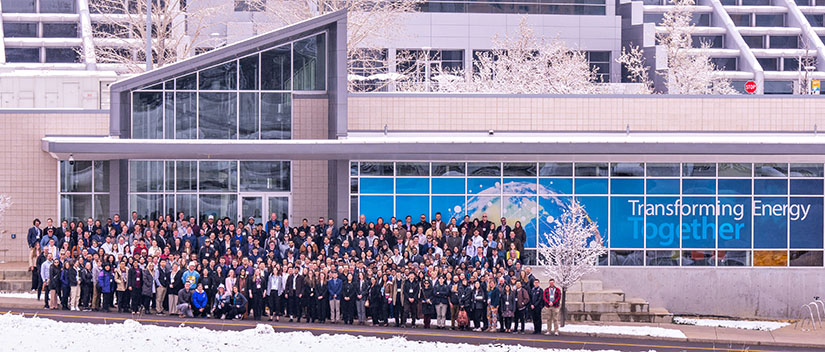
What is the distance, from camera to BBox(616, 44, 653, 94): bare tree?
2932 inches

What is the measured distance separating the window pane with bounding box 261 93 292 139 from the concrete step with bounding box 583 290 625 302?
10.7 metres

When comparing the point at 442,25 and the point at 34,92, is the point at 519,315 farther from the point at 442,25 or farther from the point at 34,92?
the point at 442,25

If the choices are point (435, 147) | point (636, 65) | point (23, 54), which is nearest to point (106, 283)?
point (435, 147)

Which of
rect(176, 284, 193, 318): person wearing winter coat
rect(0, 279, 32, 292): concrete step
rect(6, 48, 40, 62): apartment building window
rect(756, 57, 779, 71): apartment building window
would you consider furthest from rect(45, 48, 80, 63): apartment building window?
rect(176, 284, 193, 318): person wearing winter coat

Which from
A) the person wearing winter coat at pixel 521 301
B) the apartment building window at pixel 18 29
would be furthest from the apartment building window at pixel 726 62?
the person wearing winter coat at pixel 521 301

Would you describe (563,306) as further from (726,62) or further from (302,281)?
(726,62)

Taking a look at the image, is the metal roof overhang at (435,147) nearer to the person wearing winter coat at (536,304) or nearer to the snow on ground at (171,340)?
the person wearing winter coat at (536,304)

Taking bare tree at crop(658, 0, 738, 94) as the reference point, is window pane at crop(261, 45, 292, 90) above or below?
below

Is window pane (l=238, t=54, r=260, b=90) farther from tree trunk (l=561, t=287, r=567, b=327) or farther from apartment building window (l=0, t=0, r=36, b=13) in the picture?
apartment building window (l=0, t=0, r=36, b=13)

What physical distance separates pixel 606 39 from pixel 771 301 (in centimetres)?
4766

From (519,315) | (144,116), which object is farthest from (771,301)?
(144,116)

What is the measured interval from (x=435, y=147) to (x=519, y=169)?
135 inches

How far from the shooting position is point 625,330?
3077 centimetres

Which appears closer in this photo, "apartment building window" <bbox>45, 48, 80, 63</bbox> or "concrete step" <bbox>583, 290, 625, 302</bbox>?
"concrete step" <bbox>583, 290, 625, 302</bbox>
